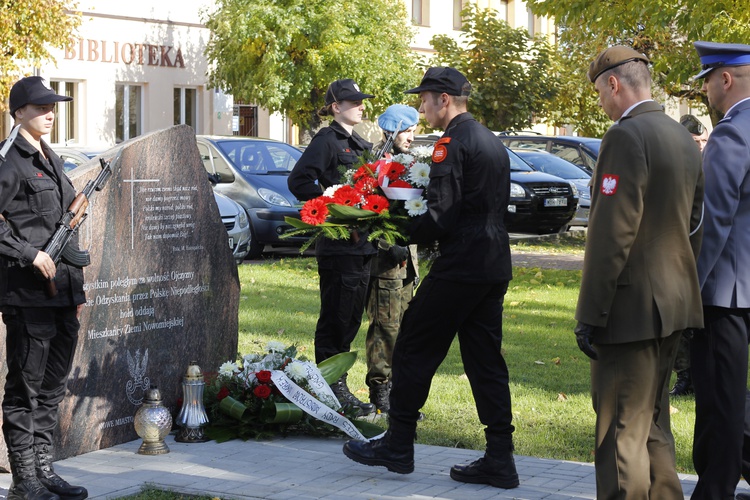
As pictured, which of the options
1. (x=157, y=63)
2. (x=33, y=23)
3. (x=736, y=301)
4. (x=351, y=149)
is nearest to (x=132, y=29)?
(x=157, y=63)

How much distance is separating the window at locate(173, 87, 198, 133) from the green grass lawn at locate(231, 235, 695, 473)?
68.4 ft

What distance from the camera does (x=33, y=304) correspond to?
5.54 metres

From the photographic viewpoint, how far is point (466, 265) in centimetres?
582

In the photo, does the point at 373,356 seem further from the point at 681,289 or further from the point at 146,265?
the point at 681,289

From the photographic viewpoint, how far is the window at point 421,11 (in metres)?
43.7

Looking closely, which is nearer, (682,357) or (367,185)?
(367,185)

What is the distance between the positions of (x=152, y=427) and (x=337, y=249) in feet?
5.27

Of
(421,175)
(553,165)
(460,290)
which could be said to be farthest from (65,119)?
(460,290)

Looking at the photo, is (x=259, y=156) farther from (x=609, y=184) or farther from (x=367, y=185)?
(x=609, y=184)

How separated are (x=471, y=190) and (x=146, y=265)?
7.61ft

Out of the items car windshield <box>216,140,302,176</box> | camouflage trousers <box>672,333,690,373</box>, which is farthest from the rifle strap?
car windshield <box>216,140,302,176</box>

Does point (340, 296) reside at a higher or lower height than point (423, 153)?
lower

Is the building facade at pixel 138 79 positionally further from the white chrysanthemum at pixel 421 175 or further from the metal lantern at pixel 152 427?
the white chrysanthemum at pixel 421 175

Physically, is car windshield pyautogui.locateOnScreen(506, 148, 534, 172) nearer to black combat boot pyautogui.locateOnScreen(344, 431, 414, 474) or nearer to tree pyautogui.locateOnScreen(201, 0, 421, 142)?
tree pyautogui.locateOnScreen(201, 0, 421, 142)
